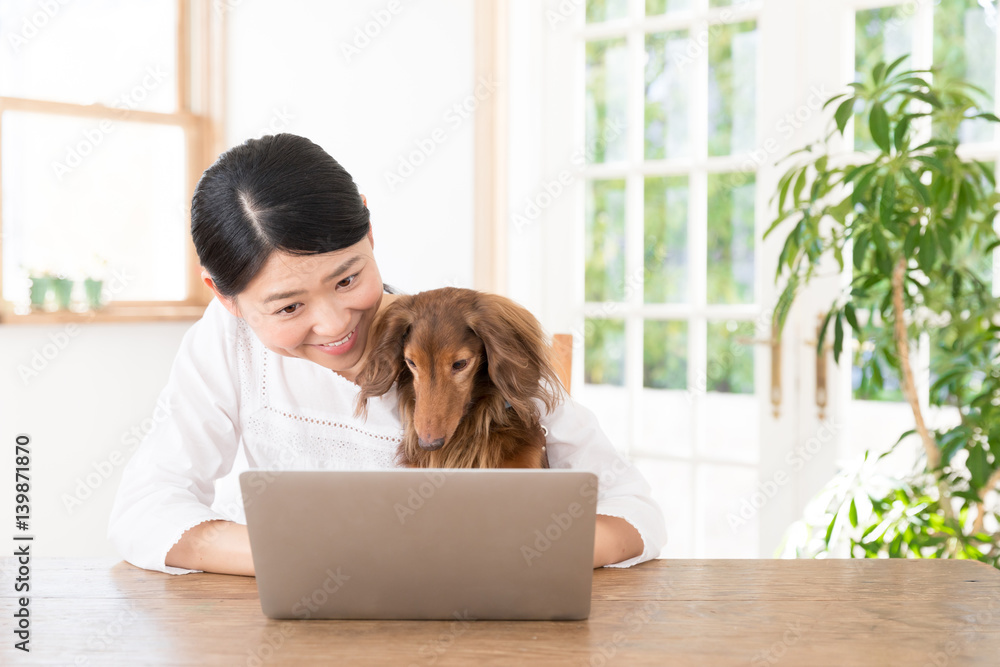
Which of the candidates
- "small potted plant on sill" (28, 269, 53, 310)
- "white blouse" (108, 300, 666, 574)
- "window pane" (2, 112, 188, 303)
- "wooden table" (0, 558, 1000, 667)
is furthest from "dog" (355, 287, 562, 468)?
"window pane" (2, 112, 188, 303)

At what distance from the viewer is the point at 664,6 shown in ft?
9.63

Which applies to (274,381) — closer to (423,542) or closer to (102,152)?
(423,542)

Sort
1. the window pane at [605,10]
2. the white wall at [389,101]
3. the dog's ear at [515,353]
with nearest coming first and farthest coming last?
the dog's ear at [515,353] → the window pane at [605,10] → the white wall at [389,101]

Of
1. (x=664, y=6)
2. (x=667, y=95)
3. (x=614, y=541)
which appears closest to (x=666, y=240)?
(x=667, y=95)

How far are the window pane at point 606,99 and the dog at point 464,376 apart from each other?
75.9 inches

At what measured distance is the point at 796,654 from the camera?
852 millimetres

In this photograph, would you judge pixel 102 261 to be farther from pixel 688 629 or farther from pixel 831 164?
pixel 688 629

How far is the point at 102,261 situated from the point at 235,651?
2.63 metres

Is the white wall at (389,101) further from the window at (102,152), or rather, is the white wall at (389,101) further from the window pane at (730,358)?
the window pane at (730,358)

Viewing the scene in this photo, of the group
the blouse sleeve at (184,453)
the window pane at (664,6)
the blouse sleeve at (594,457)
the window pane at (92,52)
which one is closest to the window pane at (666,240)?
the window pane at (664,6)

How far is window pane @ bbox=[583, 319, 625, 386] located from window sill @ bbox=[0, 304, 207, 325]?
4.94ft

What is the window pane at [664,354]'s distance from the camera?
2.97 m

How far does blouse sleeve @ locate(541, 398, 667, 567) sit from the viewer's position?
1334 millimetres

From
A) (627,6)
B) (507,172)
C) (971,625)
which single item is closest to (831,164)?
(627,6)
